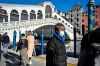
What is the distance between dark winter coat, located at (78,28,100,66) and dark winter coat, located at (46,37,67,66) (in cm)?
350

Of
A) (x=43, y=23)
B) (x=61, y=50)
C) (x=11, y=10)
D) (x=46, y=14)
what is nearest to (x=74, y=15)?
(x=46, y=14)

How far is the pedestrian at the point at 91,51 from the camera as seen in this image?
5.63 feet

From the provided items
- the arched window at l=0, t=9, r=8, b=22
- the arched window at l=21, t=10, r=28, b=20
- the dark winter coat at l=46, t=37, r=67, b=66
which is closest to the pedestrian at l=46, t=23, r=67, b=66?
the dark winter coat at l=46, t=37, r=67, b=66

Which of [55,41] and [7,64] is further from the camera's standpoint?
[7,64]

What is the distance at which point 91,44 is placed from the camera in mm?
1747

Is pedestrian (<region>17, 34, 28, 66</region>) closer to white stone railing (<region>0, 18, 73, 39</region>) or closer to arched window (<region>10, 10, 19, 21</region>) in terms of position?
white stone railing (<region>0, 18, 73, 39</region>)

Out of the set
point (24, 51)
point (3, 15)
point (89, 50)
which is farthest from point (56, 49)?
point (3, 15)

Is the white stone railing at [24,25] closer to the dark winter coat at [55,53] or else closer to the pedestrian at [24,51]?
the pedestrian at [24,51]

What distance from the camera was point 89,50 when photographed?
1756mm

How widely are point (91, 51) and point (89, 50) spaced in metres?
0.02

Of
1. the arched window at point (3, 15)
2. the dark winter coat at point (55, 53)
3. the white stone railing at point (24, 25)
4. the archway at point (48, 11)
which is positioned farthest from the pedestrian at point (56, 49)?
the archway at point (48, 11)

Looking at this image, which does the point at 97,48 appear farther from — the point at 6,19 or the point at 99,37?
the point at 6,19

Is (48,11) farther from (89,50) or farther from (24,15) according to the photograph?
(89,50)

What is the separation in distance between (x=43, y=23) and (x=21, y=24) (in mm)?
4893
